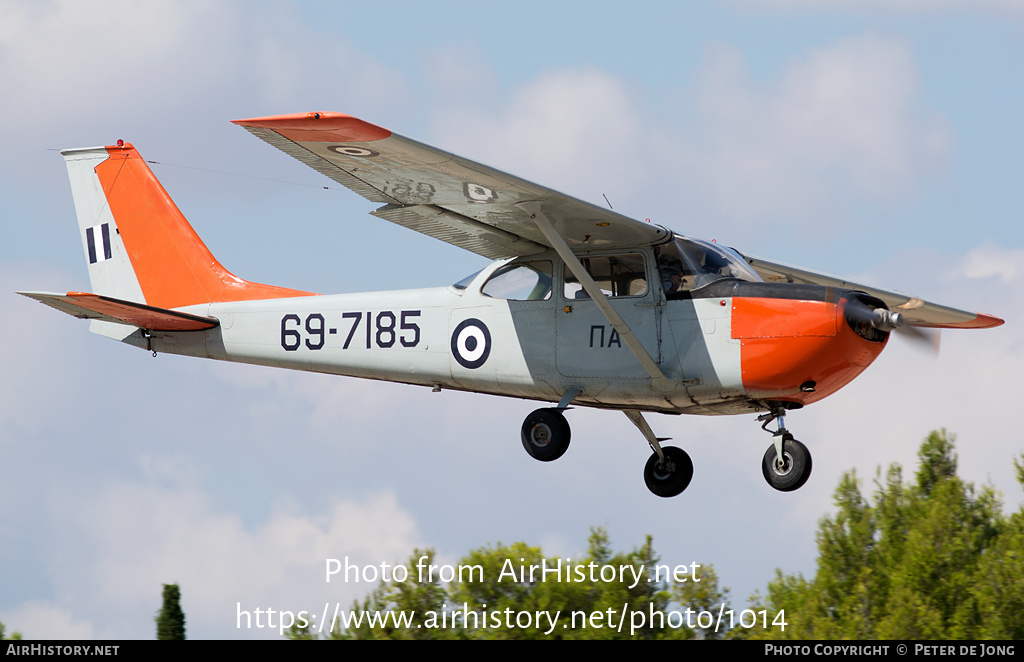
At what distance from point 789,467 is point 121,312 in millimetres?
7729

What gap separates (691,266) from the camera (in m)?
12.9

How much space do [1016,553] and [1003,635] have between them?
3729mm

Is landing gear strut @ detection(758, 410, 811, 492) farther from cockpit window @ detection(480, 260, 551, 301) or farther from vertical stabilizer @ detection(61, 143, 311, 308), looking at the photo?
vertical stabilizer @ detection(61, 143, 311, 308)

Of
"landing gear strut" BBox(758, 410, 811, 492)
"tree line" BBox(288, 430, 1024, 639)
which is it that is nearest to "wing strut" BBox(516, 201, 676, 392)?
"landing gear strut" BBox(758, 410, 811, 492)

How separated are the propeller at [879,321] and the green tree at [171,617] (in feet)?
60.6

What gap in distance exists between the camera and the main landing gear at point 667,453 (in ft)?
41.8

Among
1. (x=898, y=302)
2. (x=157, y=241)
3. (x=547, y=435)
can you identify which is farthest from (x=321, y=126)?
(x=898, y=302)

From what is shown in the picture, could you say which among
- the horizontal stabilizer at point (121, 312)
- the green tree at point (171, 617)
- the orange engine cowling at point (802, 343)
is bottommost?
the green tree at point (171, 617)

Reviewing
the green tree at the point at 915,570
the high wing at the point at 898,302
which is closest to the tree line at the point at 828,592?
the green tree at the point at 915,570

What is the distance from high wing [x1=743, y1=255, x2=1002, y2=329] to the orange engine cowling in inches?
132

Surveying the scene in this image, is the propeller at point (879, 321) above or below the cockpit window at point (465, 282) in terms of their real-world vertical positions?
below

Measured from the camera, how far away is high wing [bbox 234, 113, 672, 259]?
10.6 m

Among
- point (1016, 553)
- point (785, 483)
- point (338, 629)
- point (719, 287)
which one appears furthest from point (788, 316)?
point (1016, 553)

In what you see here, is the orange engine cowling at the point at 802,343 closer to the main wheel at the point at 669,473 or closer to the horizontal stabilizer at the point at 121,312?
the main wheel at the point at 669,473
